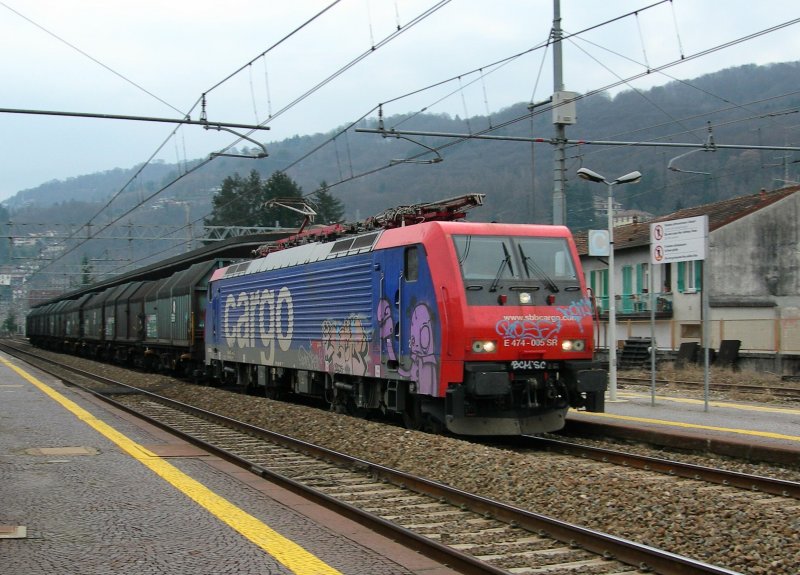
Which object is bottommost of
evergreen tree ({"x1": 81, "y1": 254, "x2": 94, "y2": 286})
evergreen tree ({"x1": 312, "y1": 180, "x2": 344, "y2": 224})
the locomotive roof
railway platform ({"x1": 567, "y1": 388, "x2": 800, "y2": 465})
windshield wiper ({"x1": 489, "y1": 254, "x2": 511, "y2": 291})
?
railway platform ({"x1": 567, "y1": 388, "x2": 800, "y2": 465})

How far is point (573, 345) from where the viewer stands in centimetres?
1248

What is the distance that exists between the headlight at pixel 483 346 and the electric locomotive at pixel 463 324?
0.5 inches

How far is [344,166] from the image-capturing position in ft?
340

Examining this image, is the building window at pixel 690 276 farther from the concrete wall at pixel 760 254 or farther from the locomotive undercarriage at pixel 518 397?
the locomotive undercarriage at pixel 518 397

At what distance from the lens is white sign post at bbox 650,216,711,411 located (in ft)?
52.1

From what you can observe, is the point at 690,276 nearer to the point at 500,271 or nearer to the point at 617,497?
the point at 500,271

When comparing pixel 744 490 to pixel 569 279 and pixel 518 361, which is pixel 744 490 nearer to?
pixel 518 361

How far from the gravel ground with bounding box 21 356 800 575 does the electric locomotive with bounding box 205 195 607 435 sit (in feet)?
2.47

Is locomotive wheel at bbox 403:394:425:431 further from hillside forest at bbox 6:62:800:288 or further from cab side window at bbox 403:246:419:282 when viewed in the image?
hillside forest at bbox 6:62:800:288

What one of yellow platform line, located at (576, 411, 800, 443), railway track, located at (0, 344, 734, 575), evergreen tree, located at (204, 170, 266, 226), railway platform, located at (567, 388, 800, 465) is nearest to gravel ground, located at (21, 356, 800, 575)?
railway track, located at (0, 344, 734, 575)

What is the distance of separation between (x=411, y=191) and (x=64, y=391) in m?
50.8

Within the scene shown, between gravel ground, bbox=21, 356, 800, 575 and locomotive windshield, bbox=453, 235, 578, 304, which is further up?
locomotive windshield, bbox=453, 235, 578, 304

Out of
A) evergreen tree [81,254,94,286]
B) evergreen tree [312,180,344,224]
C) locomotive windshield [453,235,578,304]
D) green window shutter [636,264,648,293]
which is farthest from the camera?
evergreen tree [312,180,344,224]

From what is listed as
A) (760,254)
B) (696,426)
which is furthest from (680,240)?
(760,254)
